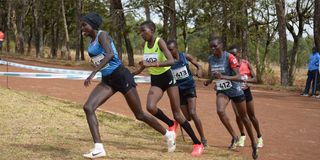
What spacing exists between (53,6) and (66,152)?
4324 centimetres

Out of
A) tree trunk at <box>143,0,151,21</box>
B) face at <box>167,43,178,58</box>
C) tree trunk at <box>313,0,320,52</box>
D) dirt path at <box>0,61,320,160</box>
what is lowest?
dirt path at <box>0,61,320,160</box>

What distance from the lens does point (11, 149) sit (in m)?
6.41

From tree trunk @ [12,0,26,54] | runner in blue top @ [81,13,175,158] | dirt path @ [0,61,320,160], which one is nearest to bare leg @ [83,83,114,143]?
runner in blue top @ [81,13,175,158]

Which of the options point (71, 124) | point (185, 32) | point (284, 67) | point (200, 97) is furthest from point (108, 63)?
point (185, 32)

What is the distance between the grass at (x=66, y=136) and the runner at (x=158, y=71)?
0.56 m

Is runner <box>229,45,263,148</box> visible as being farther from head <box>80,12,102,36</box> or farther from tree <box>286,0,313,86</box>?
tree <box>286,0,313,86</box>

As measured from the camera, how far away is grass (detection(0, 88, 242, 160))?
652 centimetres

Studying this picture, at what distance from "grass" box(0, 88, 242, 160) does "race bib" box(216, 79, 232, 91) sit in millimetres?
1009

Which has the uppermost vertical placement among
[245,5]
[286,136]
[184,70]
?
[245,5]

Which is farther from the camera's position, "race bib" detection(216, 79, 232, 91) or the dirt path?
the dirt path

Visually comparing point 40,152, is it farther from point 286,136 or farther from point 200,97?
point 200,97

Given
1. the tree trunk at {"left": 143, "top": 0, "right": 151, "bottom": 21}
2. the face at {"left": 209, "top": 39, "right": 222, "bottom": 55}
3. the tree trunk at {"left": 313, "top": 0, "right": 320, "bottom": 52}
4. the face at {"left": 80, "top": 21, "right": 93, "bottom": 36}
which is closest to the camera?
the face at {"left": 80, "top": 21, "right": 93, "bottom": 36}

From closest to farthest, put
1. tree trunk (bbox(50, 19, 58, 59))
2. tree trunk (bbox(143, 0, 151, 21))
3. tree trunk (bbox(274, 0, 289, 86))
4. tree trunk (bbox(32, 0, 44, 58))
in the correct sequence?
tree trunk (bbox(274, 0, 289, 86)) → tree trunk (bbox(143, 0, 151, 21)) → tree trunk (bbox(32, 0, 44, 58)) → tree trunk (bbox(50, 19, 58, 59))

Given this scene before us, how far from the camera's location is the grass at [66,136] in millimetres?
6520
